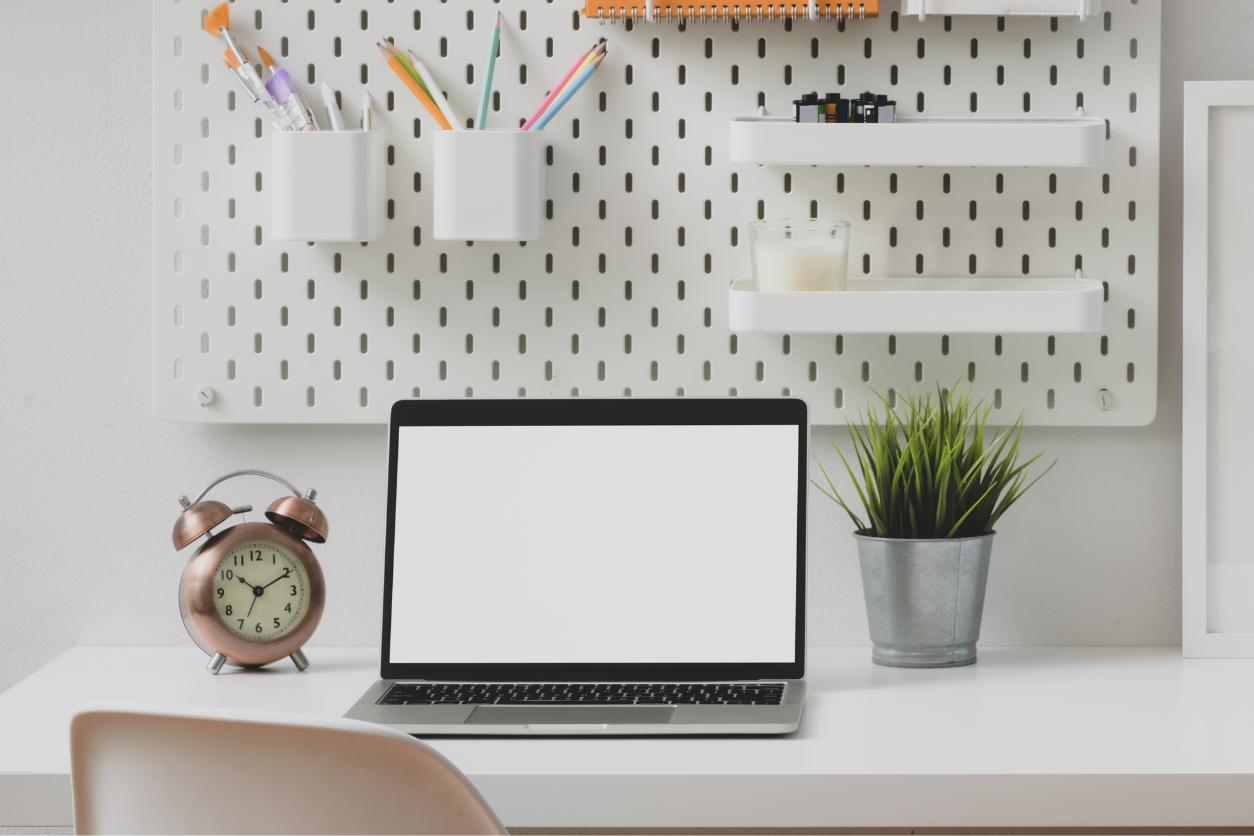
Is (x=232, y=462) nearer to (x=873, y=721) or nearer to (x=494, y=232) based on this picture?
(x=494, y=232)

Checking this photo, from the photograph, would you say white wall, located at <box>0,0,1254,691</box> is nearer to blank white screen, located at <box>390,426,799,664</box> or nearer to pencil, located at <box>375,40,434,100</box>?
blank white screen, located at <box>390,426,799,664</box>

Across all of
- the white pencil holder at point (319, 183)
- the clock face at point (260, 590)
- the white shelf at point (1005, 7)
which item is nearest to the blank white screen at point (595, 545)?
the clock face at point (260, 590)

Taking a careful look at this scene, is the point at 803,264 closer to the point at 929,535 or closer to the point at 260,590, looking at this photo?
the point at 929,535

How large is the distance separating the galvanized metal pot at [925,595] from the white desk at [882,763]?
0.06 metres

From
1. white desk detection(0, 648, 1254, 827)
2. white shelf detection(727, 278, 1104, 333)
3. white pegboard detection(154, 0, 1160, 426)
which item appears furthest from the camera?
white pegboard detection(154, 0, 1160, 426)

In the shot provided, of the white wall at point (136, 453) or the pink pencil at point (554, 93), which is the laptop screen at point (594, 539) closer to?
the white wall at point (136, 453)

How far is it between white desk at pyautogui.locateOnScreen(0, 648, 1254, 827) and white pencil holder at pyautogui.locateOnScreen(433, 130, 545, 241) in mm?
428

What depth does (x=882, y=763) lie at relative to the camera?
2.70ft

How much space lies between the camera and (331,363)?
1166 millimetres

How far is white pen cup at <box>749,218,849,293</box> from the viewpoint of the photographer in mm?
1039

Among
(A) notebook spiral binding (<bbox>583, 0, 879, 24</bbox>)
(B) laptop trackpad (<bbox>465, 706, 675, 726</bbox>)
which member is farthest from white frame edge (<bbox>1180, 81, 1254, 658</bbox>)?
(B) laptop trackpad (<bbox>465, 706, 675, 726</bbox>)

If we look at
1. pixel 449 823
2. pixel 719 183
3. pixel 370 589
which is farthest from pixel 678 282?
pixel 449 823

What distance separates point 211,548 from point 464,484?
23 cm

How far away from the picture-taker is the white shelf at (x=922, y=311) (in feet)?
3.37
